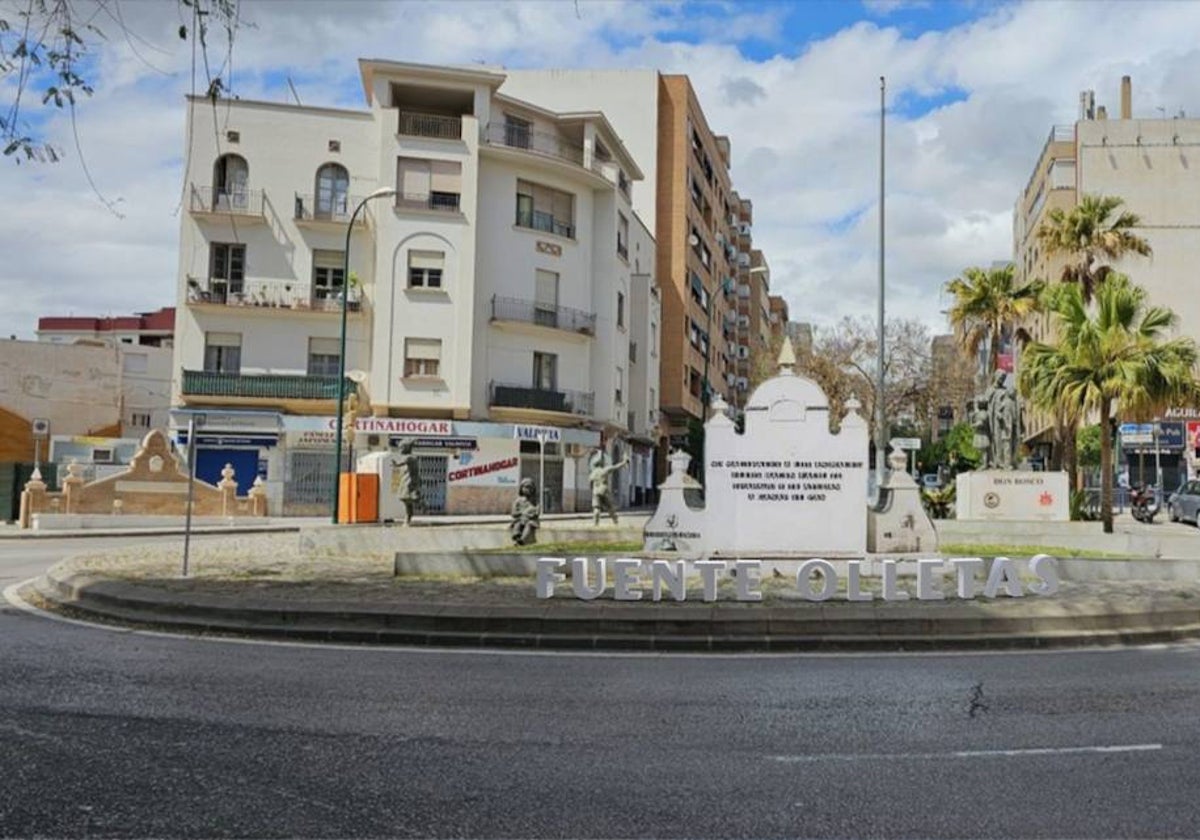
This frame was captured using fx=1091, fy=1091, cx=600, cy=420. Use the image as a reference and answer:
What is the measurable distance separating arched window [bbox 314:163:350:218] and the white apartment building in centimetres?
6

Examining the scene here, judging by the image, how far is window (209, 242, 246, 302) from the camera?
42688 millimetres

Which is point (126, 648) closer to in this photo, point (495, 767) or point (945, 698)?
point (495, 767)

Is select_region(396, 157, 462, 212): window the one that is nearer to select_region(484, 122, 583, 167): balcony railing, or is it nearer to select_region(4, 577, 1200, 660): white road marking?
select_region(484, 122, 583, 167): balcony railing

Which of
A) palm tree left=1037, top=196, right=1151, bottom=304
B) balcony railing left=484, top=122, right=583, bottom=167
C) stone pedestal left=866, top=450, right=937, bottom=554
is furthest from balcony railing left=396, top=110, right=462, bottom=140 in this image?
stone pedestal left=866, top=450, right=937, bottom=554

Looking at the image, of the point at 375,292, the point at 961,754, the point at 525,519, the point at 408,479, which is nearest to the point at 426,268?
the point at 375,292

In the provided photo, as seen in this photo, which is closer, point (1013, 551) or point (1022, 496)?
point (1013, 551)

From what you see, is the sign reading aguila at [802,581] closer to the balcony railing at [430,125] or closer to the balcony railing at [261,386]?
the balcony railing at [261,386]

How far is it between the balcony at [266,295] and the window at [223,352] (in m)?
1.42

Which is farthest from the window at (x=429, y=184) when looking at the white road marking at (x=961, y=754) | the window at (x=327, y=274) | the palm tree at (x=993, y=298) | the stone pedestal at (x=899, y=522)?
the white road marking at (x=961, y=754)

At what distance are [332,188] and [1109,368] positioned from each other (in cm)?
3057

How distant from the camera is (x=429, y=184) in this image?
145 ft

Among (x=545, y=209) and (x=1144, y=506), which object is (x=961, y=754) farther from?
(x=545, y=209)

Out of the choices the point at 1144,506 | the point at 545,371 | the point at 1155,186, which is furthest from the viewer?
the point at 1155,186

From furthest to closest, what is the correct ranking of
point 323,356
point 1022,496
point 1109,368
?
point 323,356 < point 1022,496 < point 1109,368
